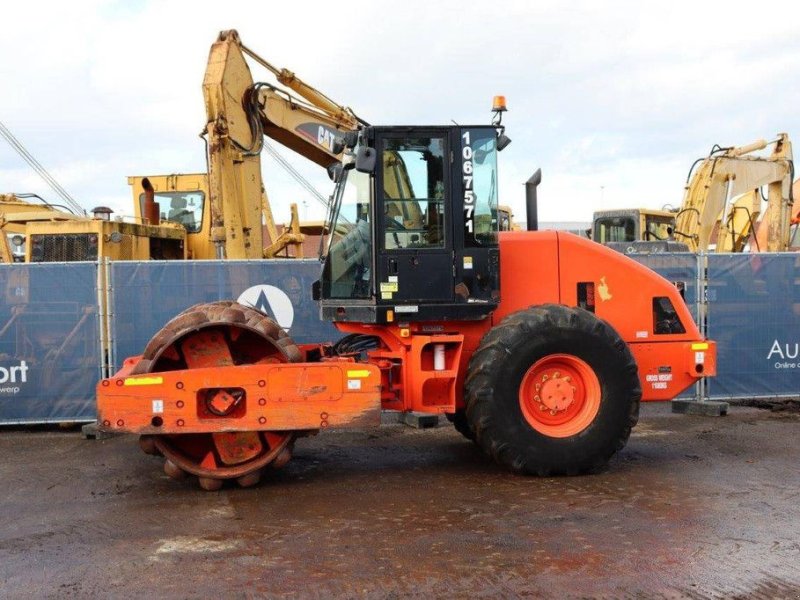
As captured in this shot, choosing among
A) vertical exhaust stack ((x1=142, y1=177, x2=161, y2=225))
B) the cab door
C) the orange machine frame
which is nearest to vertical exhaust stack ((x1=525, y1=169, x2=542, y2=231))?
the orange machine frame

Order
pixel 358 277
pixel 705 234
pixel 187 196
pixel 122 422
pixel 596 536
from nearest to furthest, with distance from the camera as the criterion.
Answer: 1. pixel 596 536
2. pixel 122 422
3. pixel 358 277
4. pixel 187 196
5. pixel 705 234

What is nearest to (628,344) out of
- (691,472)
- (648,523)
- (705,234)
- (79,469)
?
(691,472)

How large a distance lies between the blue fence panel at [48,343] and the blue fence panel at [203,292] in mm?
319

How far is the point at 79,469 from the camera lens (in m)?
7.96

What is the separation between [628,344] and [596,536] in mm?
2483

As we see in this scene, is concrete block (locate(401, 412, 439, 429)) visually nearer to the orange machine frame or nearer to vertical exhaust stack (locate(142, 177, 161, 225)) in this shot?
the orange machine frame

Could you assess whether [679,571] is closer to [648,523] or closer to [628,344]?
[648,523]

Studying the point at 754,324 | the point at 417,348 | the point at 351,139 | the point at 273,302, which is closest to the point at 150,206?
the point at 273,302

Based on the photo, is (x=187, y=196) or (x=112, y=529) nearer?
(x=112, y=529)

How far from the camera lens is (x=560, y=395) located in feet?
23.7

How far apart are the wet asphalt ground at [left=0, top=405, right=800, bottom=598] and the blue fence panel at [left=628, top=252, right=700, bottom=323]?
2.62 metres

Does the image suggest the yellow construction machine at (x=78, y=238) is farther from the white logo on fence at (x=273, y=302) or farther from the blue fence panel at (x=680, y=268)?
the blue fence panel at (x=680, y=268)

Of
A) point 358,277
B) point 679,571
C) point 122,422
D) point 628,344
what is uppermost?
point 358,277

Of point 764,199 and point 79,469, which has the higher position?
point 764,199
